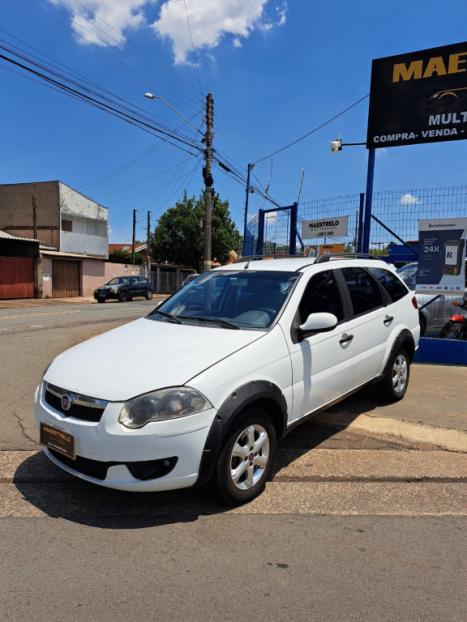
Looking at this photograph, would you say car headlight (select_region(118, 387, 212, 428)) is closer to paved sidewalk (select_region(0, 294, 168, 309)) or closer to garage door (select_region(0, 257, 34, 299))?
paved sidewalk (select_region(0, 294, 168, 309))

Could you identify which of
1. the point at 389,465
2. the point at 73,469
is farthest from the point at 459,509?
the point at 73,469

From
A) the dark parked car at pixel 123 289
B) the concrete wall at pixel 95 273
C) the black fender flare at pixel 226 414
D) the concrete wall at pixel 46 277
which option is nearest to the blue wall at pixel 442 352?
the black fender flare at pixel 226 414

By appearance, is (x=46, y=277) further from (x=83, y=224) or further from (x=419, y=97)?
(x=419, y=97)

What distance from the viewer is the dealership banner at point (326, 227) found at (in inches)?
407

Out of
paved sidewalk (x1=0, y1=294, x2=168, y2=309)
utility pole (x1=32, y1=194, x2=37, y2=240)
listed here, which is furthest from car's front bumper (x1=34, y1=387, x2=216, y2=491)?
utility pole (x1=32, y1=194, x2=37, y2=240)

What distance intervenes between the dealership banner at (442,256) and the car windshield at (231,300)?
16.6 feet

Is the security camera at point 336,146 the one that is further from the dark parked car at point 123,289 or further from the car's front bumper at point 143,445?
the dark parked car at point 123,289

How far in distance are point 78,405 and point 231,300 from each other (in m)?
1.72

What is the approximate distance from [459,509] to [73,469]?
269cm

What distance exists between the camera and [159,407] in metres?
2.87

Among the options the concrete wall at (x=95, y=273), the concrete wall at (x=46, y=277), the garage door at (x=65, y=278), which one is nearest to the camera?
the concrete wall at (x=46, y=277)

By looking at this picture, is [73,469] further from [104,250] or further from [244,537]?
[104,250]

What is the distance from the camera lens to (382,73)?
8.84 meters

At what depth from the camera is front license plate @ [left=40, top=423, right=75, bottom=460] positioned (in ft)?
9.89
